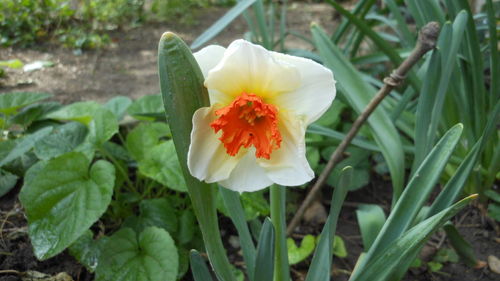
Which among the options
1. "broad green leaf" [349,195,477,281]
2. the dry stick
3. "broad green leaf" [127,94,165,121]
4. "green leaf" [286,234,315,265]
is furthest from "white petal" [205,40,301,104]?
"broad green leaf" [127,94,165,121]

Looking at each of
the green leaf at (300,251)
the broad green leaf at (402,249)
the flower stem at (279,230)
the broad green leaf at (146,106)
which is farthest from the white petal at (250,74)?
the broad green leaf at (146,106)

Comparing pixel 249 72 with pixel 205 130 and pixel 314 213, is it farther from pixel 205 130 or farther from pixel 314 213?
pixel 314 213

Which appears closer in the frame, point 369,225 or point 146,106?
point 369,225

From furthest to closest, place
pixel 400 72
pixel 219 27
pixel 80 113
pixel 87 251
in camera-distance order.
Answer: pixel 80 113 → pixel 219 27 → pixel 87 251 → pixel 400 72

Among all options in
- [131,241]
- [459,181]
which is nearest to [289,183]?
[459,181]

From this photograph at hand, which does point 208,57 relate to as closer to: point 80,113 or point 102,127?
point 102,127

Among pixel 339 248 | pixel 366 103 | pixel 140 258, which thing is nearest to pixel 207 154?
pixel 140 258
